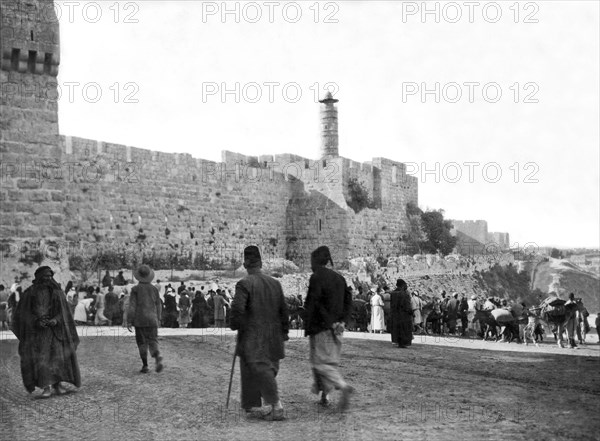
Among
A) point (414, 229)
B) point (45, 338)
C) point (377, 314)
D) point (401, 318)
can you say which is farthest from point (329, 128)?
point (45, 338)

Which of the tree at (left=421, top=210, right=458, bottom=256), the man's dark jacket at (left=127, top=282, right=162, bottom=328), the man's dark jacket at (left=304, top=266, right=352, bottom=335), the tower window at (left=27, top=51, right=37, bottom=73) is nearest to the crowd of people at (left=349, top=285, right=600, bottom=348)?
the man's dark jacket at (left=127, top=282, right=162, bottom=328)

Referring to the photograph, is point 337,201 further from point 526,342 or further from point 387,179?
point 526,342

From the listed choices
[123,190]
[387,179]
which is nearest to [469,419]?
[123,190]

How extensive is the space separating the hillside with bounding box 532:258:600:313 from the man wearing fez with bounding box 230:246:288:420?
29.7m

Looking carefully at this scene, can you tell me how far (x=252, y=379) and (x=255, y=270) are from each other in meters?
0.78

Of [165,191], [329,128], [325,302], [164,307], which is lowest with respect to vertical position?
[164,307]

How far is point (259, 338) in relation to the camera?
5973 mm

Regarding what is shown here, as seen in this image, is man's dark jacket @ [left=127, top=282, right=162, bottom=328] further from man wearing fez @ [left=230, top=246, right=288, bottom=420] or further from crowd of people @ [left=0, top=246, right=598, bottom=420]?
man wearing fez @ [left=230, top=246, right=288, bottom=420]

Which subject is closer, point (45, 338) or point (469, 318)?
point (45, 338)

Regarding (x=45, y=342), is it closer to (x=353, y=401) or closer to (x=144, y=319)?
(x=144, y=319)

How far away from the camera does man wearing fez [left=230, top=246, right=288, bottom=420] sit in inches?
232

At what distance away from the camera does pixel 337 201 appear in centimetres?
2792

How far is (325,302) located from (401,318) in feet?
17.6

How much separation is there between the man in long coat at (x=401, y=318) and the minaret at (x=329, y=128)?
57.8ft
